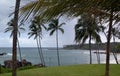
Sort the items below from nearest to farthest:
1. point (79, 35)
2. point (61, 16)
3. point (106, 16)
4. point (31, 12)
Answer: point (31, 12) < point (61, 16) < point (106, 16) < point (79, 35)

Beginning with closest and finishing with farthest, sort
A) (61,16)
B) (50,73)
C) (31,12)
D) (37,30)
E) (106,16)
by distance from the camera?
(31,12)
(61,16)
(106,16)
(50,73)
(37,30)

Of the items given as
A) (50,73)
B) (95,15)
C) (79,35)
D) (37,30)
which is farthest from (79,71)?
(37,30)

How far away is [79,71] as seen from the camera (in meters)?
29.6

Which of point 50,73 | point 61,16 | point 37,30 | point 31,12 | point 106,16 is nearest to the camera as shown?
point 31,12

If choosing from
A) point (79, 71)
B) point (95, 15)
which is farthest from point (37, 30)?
point (95, 15)

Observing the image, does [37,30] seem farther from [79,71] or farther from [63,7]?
[63,7]

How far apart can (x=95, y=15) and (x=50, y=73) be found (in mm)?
25980

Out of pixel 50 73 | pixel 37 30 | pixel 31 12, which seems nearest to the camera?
pixel 31 12

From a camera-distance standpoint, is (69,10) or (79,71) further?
(79,71)

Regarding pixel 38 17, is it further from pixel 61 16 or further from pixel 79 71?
pixel 79 71

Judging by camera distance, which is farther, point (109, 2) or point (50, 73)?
point (50, 73)

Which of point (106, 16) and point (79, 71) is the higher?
point (106, 16)

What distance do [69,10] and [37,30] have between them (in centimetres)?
6078

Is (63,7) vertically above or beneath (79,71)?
above
